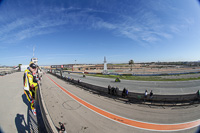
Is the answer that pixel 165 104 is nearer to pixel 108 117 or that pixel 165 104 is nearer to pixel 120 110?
pixel 120 110

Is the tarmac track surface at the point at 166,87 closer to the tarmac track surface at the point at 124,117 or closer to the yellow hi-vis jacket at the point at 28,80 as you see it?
the tarmac track surface at the point at 124,117

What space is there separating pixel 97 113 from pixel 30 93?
5757mm

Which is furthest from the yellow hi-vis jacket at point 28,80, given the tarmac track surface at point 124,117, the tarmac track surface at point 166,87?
the tarmac track surface at point 166,87

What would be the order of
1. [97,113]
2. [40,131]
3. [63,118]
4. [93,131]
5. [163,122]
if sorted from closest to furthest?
[40,131], [93,131], [163,122], [63,118], [97,113]

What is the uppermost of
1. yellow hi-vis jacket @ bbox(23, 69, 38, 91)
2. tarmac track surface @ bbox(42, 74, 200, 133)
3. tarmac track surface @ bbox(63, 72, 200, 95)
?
yellow hi-vis jacket @ bbox(23, 69, 38, 91)

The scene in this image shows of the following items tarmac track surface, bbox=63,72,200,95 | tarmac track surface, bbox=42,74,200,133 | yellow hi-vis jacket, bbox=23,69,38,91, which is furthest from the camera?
tarmac track surface, bbox=63,72,200,95

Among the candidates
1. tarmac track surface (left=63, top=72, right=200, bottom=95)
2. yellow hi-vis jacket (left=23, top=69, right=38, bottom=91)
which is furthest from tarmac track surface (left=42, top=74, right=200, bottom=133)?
tarmac track surface (left=63, top=72, right=200, bottom=95)

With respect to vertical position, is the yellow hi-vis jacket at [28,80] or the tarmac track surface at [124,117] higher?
the yellow hi-vis jacket at [28,80]

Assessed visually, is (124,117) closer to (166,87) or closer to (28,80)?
(28,80)

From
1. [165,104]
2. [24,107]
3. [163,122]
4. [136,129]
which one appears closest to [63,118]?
[24,107]

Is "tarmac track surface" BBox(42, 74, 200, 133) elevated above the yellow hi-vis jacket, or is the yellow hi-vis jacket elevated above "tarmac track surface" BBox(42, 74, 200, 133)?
the yellow hi-vis jacket

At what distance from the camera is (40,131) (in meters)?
3.35

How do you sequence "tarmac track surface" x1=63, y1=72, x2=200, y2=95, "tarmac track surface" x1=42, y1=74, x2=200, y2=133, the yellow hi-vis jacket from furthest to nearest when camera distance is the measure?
"tarmac track surface" x1=63, y1=72, x2=200, y2=95, "tarmac track surface" x1=42, y1=74, x2=200, y2=133, the yellow hi-vis jacket

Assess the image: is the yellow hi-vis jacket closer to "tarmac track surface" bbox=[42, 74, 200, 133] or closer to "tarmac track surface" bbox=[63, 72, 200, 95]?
"tarmac track surface" bbox=[42, 74, 200, 133]
